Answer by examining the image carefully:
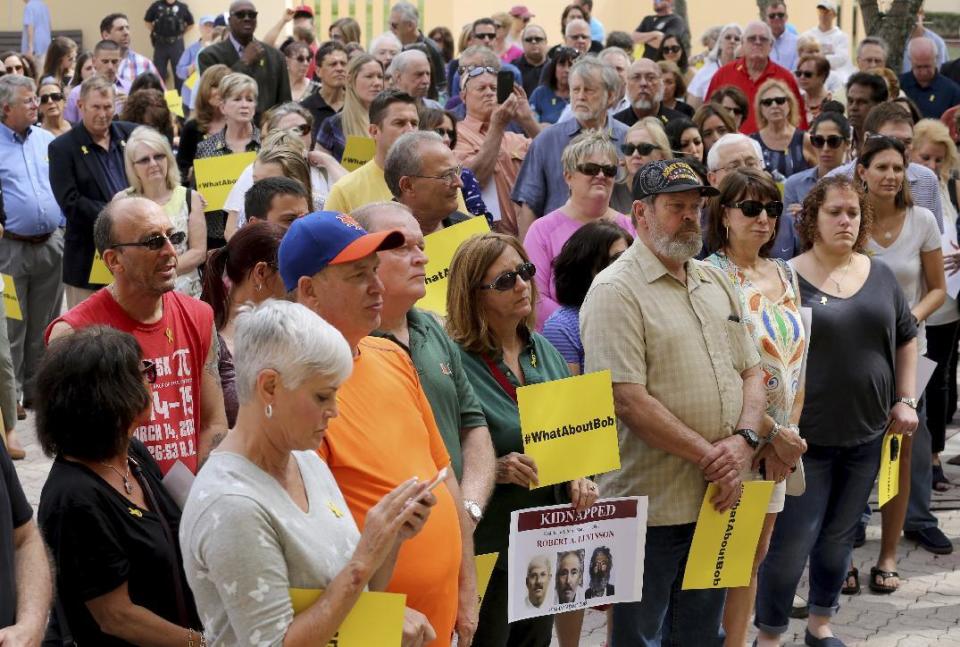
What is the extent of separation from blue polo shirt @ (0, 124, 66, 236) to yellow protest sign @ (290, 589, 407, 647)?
24.3ft

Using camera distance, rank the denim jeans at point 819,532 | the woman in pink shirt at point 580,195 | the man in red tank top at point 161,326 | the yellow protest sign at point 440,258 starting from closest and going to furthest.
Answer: the man in red tank top at point 161,326 < the yellow protest sign at point 440,258 < the denim jeans at point 819,532 < the woman in pink shirt at point 580,195

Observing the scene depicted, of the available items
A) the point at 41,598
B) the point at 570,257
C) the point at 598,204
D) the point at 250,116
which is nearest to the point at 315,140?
the point at 250,116

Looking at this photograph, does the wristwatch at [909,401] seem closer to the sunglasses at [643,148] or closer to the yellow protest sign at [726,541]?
the yellow protest sign at [726,541]

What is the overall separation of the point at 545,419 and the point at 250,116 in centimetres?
518

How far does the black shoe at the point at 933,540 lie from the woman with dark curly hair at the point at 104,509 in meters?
5.06

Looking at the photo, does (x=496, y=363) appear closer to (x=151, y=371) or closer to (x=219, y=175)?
(x=151, y=371)

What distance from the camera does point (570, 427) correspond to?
464 cm

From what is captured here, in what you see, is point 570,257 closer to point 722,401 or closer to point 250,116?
point 722,401

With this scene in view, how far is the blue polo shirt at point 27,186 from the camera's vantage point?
9812 millimetres

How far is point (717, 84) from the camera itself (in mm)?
13062

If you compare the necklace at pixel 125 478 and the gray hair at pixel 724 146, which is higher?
the gray hair at pixel 724 146

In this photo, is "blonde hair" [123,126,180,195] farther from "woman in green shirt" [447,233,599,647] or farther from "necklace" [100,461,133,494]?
"necklace" [100,461,133,494]

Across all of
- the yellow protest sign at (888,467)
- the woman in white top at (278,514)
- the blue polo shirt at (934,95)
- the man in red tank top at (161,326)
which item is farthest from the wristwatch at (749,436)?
the blue polo shirt at (934,95)

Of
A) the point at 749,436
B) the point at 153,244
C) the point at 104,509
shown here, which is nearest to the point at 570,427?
the point at 749,436
